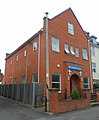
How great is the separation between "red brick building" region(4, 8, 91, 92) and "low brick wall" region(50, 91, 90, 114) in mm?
2967

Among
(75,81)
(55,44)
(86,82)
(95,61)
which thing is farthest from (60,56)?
(95,61)

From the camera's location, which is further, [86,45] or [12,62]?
[12,62]

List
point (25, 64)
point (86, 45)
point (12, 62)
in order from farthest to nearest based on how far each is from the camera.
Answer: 1. point (12, 62)
2. point (86, 45)
3. point (25, 64)

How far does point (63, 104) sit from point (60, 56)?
6.63 meters

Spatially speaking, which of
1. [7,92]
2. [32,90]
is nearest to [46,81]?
[32,90]

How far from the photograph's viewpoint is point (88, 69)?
2328 centimetres

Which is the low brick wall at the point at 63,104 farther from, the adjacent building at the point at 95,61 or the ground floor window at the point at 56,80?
the adjacent building at the point at 95,61

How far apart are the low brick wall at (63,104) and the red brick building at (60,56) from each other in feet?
9.74

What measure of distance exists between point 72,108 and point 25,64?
9.48 m

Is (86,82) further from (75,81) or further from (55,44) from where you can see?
(55,44)

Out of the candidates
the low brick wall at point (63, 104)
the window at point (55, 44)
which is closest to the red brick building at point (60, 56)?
the window at point (55, 44)

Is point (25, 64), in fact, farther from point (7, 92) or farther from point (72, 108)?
point (72, 108)

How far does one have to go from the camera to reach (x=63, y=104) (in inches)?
545

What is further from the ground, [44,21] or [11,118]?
[44,21]
